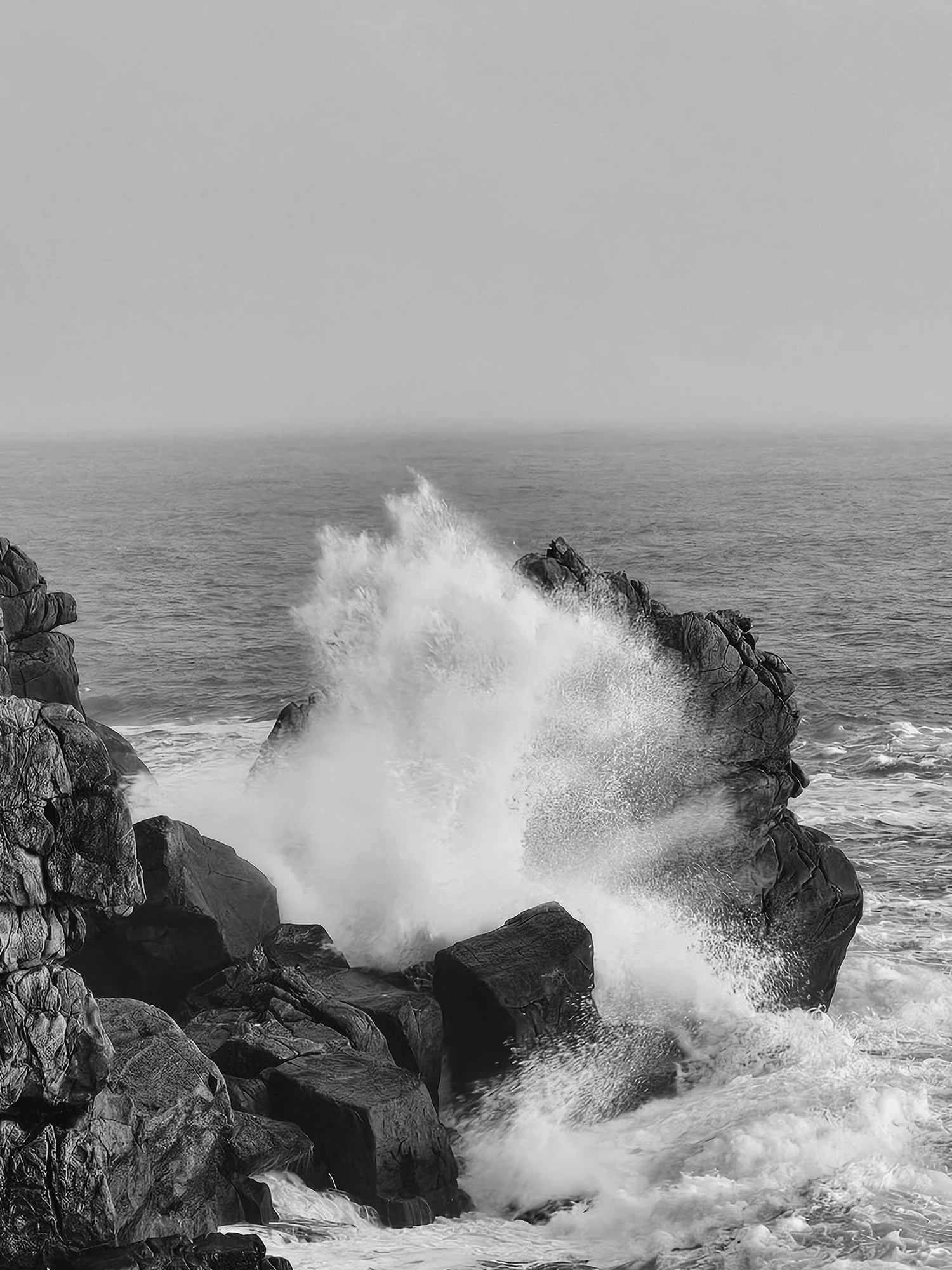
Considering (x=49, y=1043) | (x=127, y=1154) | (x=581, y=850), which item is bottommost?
(x=127, y=1154)

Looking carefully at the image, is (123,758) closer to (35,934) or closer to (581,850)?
(581,850)

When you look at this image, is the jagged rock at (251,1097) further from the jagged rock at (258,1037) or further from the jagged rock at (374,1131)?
the jagged rock at (258,1037)

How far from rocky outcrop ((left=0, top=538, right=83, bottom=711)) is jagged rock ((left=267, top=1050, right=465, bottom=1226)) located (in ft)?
37.5

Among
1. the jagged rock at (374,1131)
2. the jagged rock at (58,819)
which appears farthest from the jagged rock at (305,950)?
the jagged rock at (58,819)

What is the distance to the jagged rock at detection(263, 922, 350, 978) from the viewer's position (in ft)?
51.5

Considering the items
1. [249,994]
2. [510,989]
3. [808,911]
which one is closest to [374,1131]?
[249,994]

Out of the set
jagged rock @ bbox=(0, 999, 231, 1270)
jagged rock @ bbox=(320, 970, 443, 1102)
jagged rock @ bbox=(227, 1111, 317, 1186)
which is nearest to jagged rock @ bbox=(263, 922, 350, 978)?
jagged rock @ bbox=(320, 970, 443, 1102)

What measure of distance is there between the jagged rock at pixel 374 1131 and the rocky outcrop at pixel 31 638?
11.4 meters

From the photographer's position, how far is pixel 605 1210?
1308cm

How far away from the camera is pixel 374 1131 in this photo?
12211mm

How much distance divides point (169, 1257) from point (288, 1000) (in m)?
4.51

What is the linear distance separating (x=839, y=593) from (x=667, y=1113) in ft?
113

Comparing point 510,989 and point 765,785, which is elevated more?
point 765,785

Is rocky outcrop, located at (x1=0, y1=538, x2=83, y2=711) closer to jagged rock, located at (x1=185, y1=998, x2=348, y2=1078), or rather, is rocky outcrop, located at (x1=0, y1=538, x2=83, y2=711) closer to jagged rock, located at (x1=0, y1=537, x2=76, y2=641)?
jagged rock, located at (x1=0, y1=537, x2=76, y2=641)
